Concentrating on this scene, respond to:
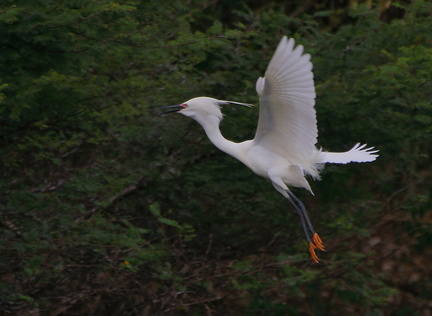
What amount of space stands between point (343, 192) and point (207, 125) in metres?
2.01

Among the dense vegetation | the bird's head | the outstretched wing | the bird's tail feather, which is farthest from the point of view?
the dense vegetation

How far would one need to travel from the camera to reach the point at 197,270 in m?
7.05

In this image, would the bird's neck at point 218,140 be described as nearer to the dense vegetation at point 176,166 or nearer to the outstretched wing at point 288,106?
the outstretched wing at point 288,106

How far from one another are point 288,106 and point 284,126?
0.26 meters

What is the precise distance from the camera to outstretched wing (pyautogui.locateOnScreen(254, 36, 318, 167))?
194 inches

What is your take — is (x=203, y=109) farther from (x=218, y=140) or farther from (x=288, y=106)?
(x=288, y=106)

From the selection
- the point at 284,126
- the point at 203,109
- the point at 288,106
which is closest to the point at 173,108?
the point at 203,109

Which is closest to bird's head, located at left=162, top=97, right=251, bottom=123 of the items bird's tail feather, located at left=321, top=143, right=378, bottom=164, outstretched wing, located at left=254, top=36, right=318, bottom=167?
outstretched wing, located at left=254, top=36, right=318, bottom=167

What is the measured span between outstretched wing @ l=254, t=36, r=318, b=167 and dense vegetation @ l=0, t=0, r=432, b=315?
1.18m

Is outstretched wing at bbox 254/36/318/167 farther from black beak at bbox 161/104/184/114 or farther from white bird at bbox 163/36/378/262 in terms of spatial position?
black beak at bbox 161/104/184/114

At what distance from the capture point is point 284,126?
550cm

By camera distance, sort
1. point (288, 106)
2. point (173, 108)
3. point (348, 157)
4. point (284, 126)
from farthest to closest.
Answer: point (173, 108) < point (348, 157) < point (284, 126) < point (288, 106)

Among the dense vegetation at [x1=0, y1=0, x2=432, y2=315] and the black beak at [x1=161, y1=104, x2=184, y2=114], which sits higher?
the black beak at [x1=161, y1=104, x2=184, y2=114]

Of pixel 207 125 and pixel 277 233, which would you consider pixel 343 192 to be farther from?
pixel 207 125
